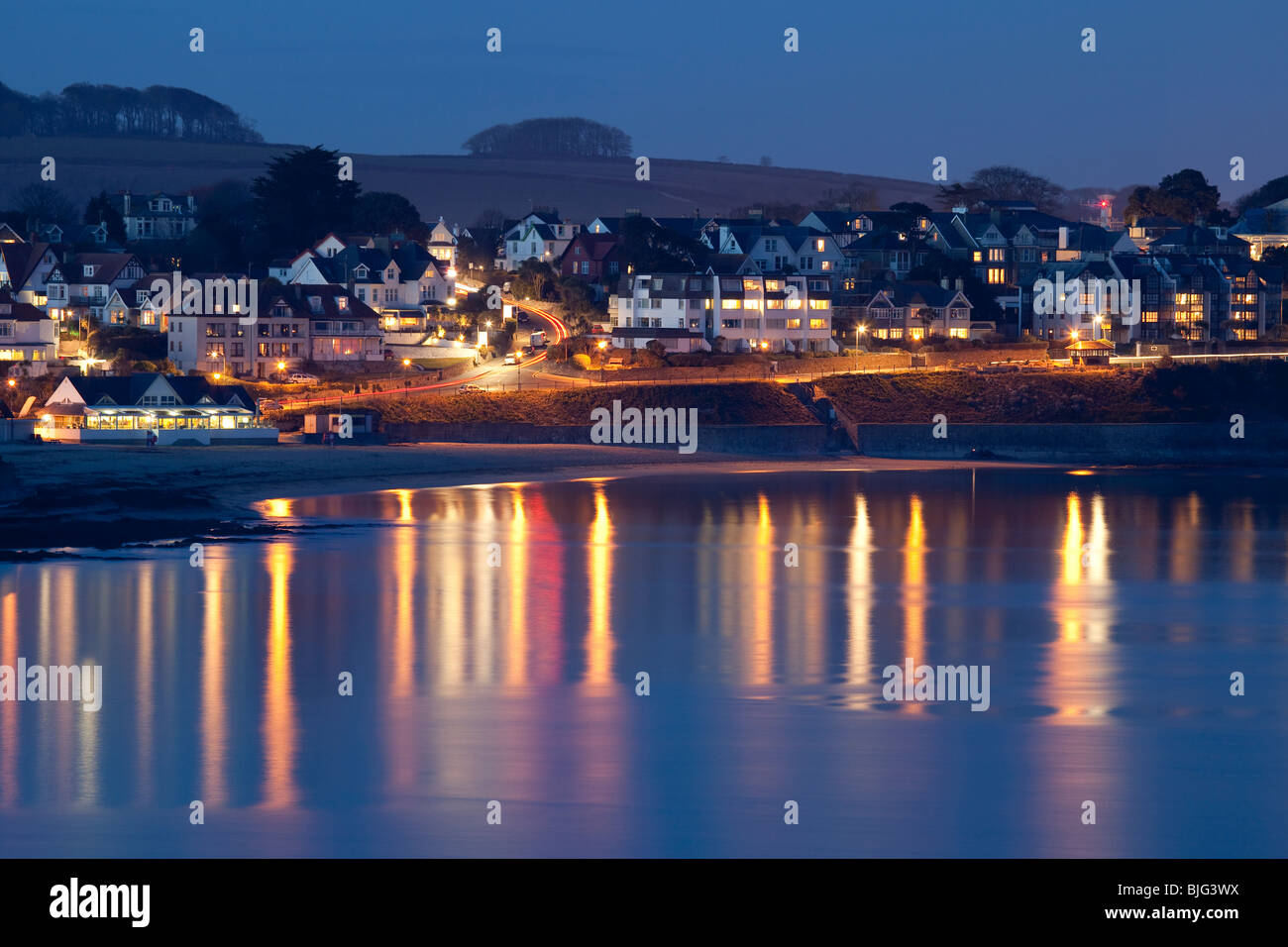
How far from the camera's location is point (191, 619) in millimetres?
25891

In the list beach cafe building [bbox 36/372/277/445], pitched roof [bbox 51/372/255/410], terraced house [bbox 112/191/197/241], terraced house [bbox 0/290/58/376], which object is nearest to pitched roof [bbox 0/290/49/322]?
terraced house [bbox 0/290/58/376]

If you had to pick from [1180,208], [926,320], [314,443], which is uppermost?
[1180,208]

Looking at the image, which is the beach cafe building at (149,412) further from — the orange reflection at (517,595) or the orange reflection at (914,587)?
the orange reflection at (914,587)

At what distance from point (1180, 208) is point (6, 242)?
65.2 meters

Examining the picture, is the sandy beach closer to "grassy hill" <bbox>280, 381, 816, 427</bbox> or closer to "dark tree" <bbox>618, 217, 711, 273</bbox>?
"grassy hill" <bbox>280, 381, 816, 427</bbox>

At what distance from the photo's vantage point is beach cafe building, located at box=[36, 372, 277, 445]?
4797 centimetres

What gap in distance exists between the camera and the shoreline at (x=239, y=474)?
34344 millimetres

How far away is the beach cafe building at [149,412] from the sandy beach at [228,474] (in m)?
2.01

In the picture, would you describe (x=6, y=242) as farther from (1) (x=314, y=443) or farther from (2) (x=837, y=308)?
(2) (x=837, y=308)

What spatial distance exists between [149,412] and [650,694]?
Result: 3116cm

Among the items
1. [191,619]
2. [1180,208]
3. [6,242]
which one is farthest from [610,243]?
[191,619]

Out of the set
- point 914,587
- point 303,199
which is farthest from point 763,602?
point 303,199
